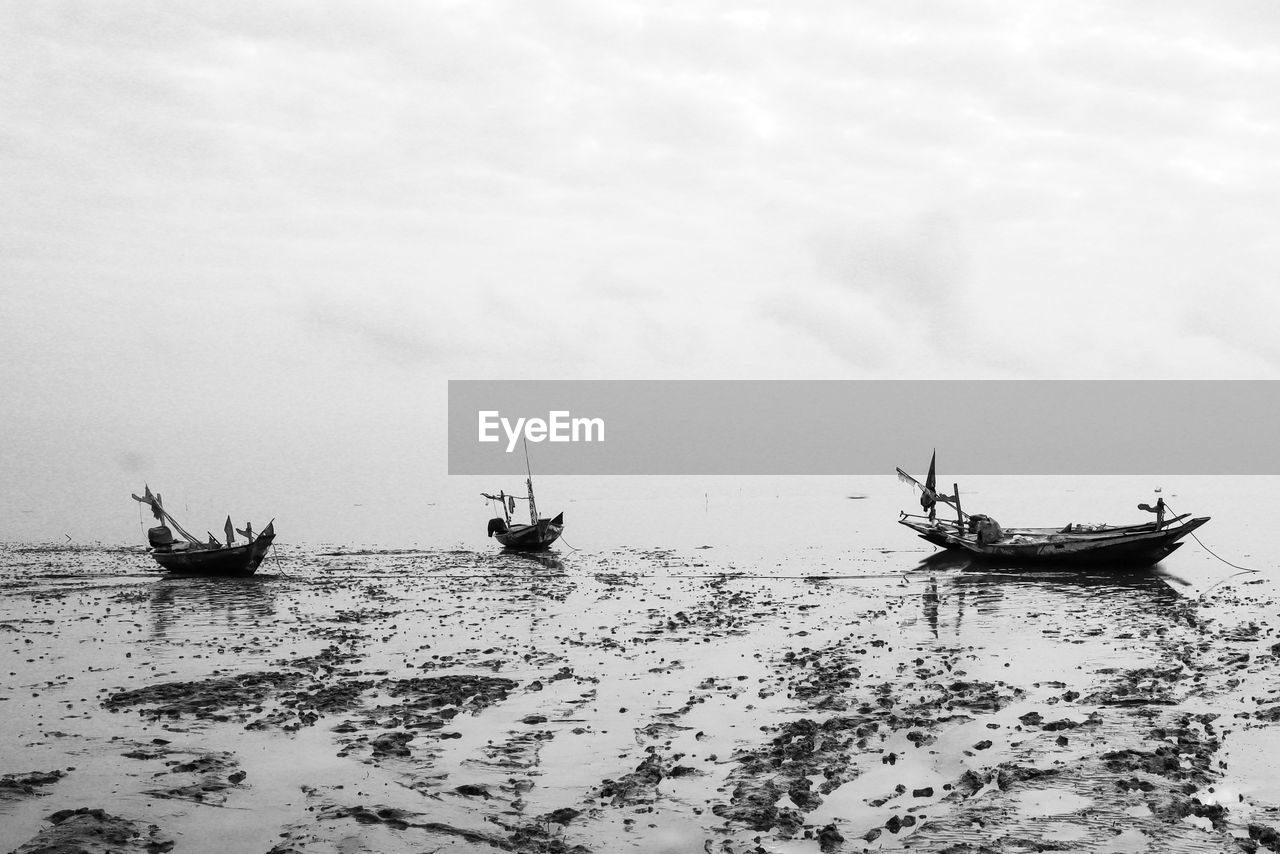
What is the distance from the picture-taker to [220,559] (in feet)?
165

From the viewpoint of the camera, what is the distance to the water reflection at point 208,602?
3288 centimetres

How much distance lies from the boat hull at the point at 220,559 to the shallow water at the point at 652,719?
11065 millimetres

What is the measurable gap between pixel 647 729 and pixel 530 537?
47.0m

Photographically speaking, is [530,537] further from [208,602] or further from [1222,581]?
[1222,581]

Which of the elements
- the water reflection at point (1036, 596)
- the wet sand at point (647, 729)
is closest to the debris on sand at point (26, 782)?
the wet sand at point (647, 729)

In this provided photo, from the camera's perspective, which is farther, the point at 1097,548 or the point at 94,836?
the point at 1097,548

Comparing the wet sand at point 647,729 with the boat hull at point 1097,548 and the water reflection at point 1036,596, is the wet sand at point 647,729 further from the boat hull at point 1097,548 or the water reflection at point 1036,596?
the boat hull at point 1097,548

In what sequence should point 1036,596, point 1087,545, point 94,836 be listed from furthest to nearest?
point 1087,545 < point 1036,596 < point 94,836

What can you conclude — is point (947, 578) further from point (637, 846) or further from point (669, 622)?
point (637, 846)

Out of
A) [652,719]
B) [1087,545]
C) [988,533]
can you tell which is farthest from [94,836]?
[988,533]

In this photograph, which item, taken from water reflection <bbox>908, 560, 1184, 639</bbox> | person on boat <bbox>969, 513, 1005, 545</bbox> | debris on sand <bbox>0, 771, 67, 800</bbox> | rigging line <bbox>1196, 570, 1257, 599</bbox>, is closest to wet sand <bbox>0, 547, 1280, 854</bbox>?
debris on sand <bbox>0, 771, 67, 800</bbox>

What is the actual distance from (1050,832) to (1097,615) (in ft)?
72.6

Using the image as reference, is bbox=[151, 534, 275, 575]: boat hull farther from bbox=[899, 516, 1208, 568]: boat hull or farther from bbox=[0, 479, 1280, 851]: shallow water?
bbox=[899, 516, 1208, 568]: boat hull

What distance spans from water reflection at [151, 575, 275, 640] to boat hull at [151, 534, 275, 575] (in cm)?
64
